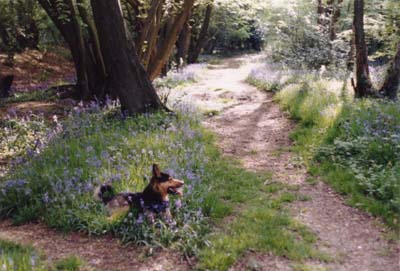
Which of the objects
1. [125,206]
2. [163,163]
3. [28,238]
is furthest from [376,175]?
[28,238]

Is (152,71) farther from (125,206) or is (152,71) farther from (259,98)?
(125,206)

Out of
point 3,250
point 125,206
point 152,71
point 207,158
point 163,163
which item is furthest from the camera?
point 152,71

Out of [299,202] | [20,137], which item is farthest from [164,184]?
[20,137]

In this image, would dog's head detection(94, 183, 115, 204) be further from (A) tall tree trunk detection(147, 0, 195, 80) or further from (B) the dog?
(A) tall tree trunk detection(147, 0, 195, 80)

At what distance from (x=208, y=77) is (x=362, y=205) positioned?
15.7 m

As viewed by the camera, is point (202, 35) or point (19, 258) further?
point (202, 35)

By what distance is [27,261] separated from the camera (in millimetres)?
3842

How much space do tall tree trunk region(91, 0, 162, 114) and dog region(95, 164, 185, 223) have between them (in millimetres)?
4230

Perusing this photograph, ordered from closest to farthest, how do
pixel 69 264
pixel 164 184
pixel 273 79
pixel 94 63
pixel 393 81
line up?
pixel 69 264, pixel 164 184, pixel 393 81, pixel 94 63, pixel 273 79

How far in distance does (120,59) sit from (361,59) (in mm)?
5949

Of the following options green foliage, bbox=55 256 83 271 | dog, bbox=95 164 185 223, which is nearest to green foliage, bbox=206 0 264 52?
dog, bbox=95 164 185 223

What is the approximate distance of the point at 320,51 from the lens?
1839 centimetres

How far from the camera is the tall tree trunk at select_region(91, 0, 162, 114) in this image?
878cm

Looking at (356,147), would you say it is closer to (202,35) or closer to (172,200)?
(172,200)
